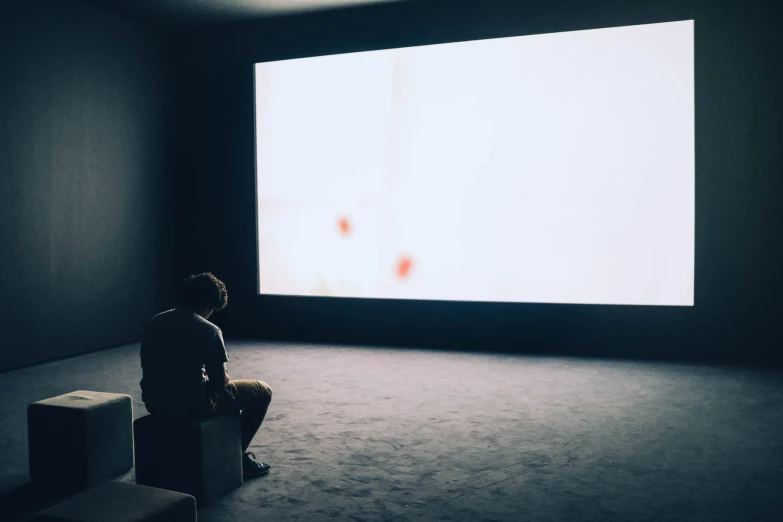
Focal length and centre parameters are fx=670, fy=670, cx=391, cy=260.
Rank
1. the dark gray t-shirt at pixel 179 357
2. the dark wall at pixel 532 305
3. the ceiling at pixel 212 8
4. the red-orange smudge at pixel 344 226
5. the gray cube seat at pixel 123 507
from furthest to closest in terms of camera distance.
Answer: the red-orange smudge at pixel 344 226, the ceiling at pixel 212 8, the dark wall at pixel 532 305, the dark gray t-shirt at pixel 179 357, the gray cube seat at pixel 123 507

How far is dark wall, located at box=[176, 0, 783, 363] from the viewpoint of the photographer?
17.3ft

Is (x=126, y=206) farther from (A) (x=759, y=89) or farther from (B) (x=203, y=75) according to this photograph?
(A) (x=759, y=89)

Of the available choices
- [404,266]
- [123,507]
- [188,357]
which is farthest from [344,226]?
[123,507]

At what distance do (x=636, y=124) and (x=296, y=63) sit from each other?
3.20 metres

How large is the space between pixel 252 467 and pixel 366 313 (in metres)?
3.37

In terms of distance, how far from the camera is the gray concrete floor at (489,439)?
8.95 ft

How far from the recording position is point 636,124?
5.40 m

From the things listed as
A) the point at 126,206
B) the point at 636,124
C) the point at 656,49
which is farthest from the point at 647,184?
the point at 126,206

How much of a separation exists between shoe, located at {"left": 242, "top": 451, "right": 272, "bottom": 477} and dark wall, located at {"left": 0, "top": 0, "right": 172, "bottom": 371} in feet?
10.5

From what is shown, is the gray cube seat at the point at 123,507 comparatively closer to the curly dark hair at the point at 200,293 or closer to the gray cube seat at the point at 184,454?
the gray cube seat at the point at 184,454

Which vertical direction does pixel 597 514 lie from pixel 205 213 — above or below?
below

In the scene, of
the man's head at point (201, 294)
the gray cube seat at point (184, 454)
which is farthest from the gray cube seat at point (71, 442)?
the man's head at point (201, 294)

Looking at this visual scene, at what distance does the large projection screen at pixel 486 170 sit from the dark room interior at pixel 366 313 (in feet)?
0.54

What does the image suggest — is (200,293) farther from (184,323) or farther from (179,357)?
(179,357)
